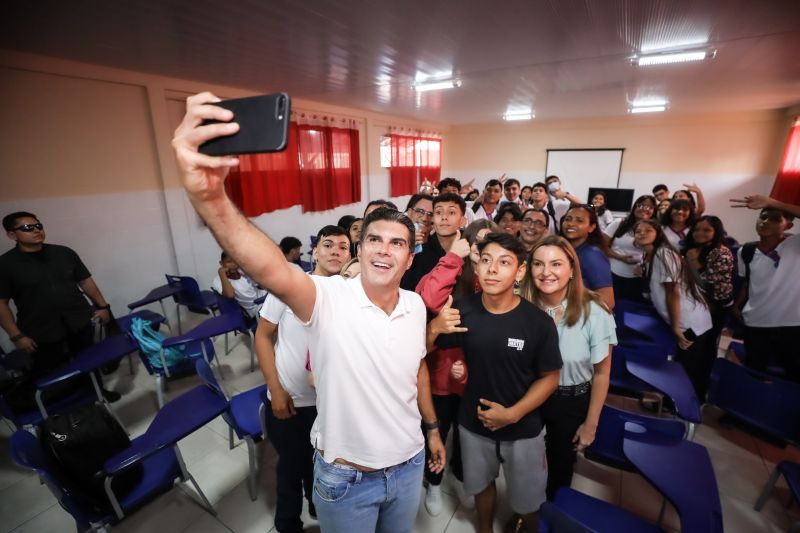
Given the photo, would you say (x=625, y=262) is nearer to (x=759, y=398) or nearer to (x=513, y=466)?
(x=759, y=398)

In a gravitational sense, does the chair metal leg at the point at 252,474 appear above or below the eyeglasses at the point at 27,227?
below

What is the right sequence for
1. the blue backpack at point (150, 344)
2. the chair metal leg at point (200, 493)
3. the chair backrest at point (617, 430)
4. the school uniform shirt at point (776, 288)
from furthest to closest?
the blue backpack at point (150, 344) → the school uniform shirt at point (776, 288) → the chair metal leg at point (200, 493) → the chair backrest at point (617, 430)

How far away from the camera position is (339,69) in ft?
13.2

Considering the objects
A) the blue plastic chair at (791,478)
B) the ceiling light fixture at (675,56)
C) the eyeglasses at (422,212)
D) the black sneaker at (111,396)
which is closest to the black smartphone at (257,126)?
the eyeglasses at (422,212)

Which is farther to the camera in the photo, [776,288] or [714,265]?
[714,265]

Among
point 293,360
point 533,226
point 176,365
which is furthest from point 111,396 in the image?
point 533,226

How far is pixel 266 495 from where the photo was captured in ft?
7.25

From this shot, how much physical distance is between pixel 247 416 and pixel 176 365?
1.52 metres

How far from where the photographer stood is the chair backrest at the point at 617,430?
1.77 m

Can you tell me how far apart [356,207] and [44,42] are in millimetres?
5246

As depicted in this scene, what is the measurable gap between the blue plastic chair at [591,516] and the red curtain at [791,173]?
7.95 metres

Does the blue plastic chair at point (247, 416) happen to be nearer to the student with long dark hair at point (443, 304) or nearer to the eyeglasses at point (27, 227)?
the student with long dark hair at point (443, 304)

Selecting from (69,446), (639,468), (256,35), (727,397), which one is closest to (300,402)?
(69,446)

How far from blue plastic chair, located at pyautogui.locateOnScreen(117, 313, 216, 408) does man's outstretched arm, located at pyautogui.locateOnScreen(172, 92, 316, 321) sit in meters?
2.32
